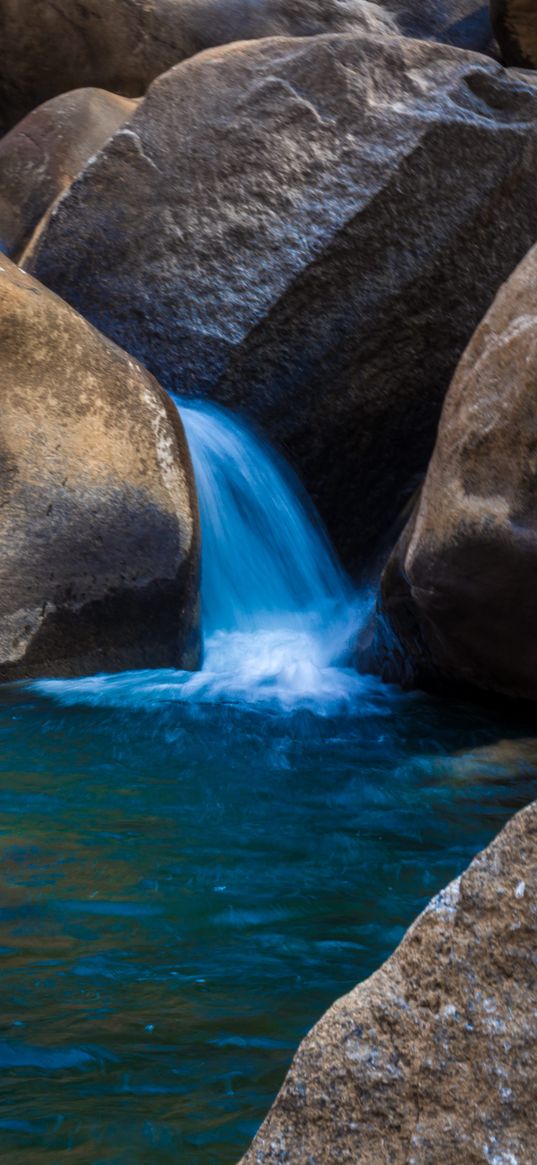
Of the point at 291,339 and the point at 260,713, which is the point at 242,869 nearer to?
the point at 260,713

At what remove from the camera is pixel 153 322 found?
7.53 metres

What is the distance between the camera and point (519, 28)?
10.2 m

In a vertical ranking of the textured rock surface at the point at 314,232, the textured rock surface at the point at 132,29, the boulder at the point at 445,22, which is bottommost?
the textured rock surface at the point at 314,232

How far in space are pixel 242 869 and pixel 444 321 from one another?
472 cm

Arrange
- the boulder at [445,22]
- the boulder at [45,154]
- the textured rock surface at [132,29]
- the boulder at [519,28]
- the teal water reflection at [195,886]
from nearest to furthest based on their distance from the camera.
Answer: the teal water reflection at [195,886] → the boulder at [45,154] → the boulder at [519,28] → the textured rock surface at [132,29] → the boulder at [445,22]

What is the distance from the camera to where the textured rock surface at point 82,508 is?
584 cm

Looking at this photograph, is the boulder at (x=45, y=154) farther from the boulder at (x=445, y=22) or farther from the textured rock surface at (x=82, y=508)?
the boulder at (x=445, y=22)

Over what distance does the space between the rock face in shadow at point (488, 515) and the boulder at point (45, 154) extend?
470cm

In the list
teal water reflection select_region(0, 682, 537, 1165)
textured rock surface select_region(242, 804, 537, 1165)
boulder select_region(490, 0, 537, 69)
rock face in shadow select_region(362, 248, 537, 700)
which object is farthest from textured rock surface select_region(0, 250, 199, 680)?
boulder select_region(490, 0, 537, 69)

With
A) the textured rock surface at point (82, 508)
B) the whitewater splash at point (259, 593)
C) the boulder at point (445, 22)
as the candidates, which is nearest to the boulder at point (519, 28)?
the boulder at point (445, 22)

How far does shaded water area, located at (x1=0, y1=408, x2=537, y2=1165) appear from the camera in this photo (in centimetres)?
236

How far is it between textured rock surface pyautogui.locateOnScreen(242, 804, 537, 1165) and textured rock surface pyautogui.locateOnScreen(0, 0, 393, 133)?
11.0 meters

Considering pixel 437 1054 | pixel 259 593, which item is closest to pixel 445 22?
pixel 259 593

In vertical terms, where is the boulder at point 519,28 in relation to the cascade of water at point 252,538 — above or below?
above
